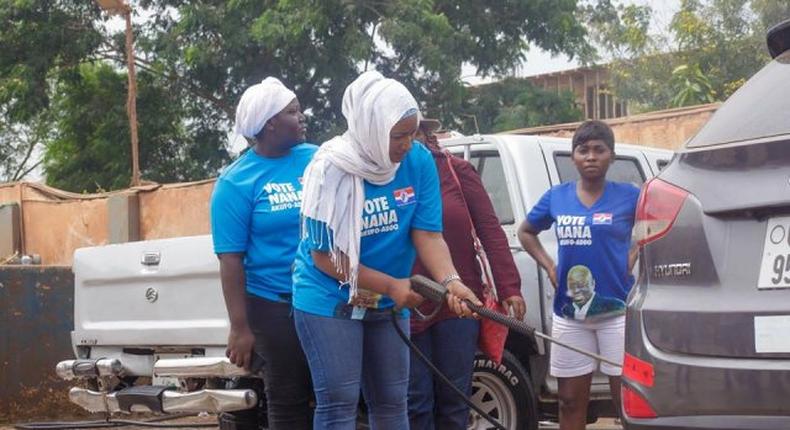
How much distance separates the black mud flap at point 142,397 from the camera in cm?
586

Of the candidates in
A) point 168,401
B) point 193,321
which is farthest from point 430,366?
point 193,321

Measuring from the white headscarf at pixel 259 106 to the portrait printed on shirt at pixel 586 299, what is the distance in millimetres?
1461

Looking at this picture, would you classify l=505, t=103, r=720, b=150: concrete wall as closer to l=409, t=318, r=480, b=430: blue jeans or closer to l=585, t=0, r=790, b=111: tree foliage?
l=409, t=318, r=480, b=430: blue jeans

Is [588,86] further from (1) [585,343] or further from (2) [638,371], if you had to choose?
(2) [638,371]

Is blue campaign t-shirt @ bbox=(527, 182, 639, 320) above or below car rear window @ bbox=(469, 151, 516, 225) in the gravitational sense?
below

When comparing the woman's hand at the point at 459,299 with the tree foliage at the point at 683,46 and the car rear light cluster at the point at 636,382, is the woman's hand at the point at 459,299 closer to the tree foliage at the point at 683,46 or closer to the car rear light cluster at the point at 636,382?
the car rear light cluster at the point at 636,382

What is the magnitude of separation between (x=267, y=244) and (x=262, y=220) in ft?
0.32

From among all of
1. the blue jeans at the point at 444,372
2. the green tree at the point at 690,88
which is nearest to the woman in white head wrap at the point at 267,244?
the blue jeans at the point at 444,372

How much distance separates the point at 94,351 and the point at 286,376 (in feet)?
7.11

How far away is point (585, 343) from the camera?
5461 mm

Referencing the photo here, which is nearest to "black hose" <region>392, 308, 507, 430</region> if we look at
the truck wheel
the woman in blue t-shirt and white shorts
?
the woman in blue t-shirt and white shorts

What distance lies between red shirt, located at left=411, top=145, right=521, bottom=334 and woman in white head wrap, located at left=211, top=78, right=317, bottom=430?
613 mm

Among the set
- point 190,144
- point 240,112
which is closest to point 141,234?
point 190,144

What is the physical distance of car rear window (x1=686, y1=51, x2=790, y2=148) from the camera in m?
3.59
